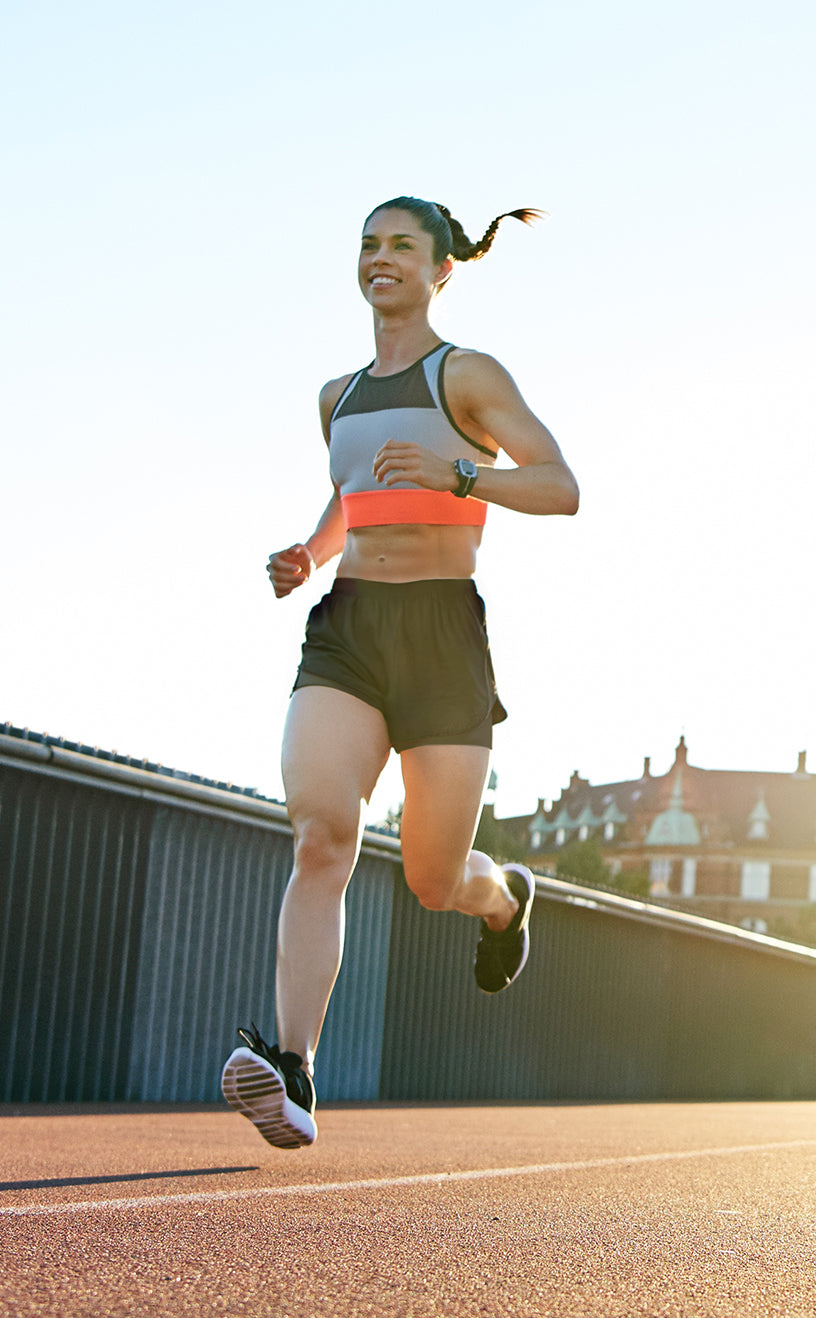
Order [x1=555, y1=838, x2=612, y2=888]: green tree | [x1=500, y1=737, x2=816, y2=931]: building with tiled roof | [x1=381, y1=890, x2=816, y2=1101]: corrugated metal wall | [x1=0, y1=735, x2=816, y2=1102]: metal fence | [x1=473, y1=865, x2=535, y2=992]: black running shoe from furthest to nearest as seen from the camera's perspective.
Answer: [x1=500, y1=737, x2=816, y2=931]: building with tiled roof < [x1=555, y1=838, x2=612, y2=888]: green tree < [x1=381, y1=890, x2=816, y2=1101]: corrugated metal wall < [x1=0, y1=735, x2=816, y2=1102]: metal fence < [x1=473, y1=865, x2=535, y2=992]: black running shoe

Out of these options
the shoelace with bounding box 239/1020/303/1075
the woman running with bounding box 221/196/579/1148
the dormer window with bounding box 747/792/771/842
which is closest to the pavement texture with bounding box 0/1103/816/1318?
the shoelace with bounding box 239/1020/303/1075

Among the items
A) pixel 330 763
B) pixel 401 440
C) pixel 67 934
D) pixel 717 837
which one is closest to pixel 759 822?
pixel 717 837

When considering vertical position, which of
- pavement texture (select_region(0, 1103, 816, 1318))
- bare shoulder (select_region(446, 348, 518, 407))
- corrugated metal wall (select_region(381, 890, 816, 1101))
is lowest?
corrugated metal wall (select_region(381, 890, 816, 1101))

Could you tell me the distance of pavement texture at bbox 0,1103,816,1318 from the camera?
8.20 feet

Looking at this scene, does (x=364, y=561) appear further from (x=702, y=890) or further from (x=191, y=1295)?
(x=702, y=890)

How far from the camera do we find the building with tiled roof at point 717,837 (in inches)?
3947

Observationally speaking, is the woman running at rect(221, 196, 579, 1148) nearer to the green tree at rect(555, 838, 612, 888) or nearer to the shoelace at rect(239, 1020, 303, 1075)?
the shoelace at rect(239, 1020, 303, 1075)

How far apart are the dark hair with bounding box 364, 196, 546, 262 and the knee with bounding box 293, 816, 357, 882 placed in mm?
1575

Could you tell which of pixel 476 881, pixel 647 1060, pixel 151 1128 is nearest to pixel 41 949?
pixel 151 1128

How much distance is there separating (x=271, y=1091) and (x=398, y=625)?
3.86 ft

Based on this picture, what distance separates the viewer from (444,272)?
14.6 ft

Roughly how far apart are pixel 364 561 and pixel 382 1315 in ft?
7.25

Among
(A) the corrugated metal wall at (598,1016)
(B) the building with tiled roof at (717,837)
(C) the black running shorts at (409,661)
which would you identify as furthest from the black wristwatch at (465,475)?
(B) the building with tiled roof at (717,837)

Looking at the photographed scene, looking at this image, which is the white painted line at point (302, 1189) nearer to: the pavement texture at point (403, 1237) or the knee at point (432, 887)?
the pavement texture at point (403, 1237)
